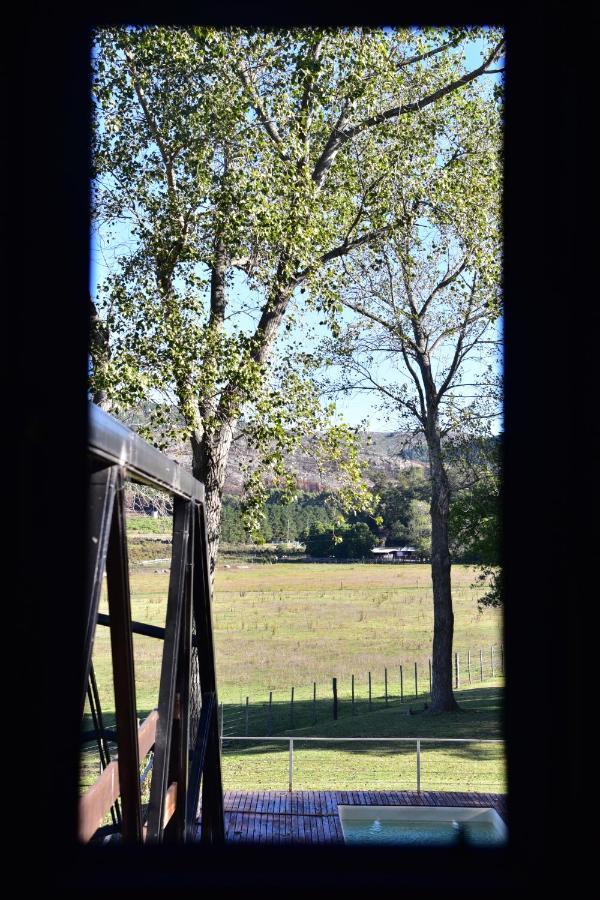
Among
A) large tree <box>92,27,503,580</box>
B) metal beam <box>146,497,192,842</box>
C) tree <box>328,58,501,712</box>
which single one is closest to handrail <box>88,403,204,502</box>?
metal beam <box>146,497,192,842</box>

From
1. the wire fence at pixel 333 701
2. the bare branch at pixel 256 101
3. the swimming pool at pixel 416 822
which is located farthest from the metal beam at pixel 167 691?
the wire fence at pixel 333 701

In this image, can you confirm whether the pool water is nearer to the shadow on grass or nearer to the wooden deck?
the wooden deck

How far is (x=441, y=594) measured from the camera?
20.0 m

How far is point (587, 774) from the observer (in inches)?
37.4

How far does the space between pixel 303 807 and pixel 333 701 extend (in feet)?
47.1

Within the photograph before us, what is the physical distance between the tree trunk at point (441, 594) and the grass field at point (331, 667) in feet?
1.89

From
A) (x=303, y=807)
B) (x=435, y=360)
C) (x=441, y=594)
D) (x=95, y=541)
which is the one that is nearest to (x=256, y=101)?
(x=303, y=807)

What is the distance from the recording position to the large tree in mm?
9133

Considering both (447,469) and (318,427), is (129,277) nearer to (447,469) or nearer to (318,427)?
(318,427)

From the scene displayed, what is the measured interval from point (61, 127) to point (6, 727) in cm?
65

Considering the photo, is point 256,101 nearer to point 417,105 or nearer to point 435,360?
point 417,105

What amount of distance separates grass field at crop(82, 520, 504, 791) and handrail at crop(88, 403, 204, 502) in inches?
25.8

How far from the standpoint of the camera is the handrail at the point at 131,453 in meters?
1.20

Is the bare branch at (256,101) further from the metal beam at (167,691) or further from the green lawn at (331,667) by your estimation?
the metal beam at (167,691)
